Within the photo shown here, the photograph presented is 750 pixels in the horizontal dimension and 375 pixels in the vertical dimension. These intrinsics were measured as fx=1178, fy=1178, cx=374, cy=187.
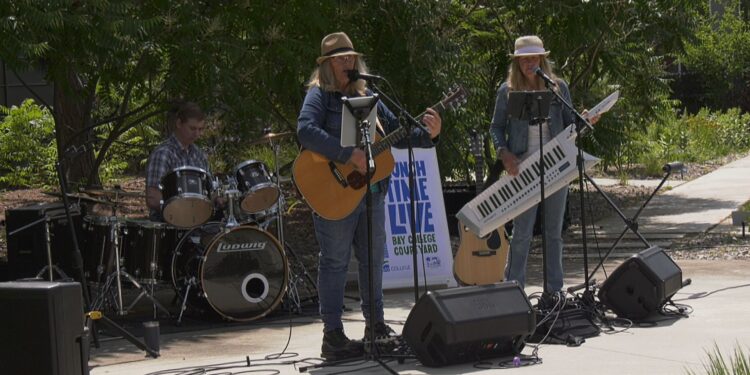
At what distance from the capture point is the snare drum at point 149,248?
889cm

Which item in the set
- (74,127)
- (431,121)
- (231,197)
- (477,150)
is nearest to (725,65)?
(74,127)

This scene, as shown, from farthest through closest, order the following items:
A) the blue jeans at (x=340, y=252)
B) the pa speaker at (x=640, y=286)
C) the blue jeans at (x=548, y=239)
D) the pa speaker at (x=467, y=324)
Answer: the blue jeans at (x=548, y=239) < the pa speaker at (x=640, y=286) < the blue jeans at (x=340, y=252) < the pa speaker at (x=467, y=324)

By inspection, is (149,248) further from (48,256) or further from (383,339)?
(383,339)

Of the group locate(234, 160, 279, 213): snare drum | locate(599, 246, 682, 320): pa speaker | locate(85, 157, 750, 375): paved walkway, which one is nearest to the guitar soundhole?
locate(85, 157, 750, 375): paved walkway

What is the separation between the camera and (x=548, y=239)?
325 inches

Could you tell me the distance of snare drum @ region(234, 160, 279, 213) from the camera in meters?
8.76

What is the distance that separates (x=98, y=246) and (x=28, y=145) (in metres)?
8.11

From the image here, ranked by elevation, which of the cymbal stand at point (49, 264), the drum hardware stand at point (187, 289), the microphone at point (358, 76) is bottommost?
the drum hardware stand at point (187, 289)

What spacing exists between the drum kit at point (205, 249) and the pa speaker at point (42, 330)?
3179mm

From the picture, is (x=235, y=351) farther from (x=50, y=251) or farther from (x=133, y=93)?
(x=133, y=93)

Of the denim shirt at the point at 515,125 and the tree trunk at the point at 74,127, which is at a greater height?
the tree trunk at the point at 74,127

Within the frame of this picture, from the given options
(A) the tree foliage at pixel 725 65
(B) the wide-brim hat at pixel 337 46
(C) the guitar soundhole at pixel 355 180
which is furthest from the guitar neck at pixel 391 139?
(A) the tree foliage at pixel 725 65

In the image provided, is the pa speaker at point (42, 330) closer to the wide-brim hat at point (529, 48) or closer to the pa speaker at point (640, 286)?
the wide-brim hat at point (529, 48)

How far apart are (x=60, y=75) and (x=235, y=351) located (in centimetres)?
295
